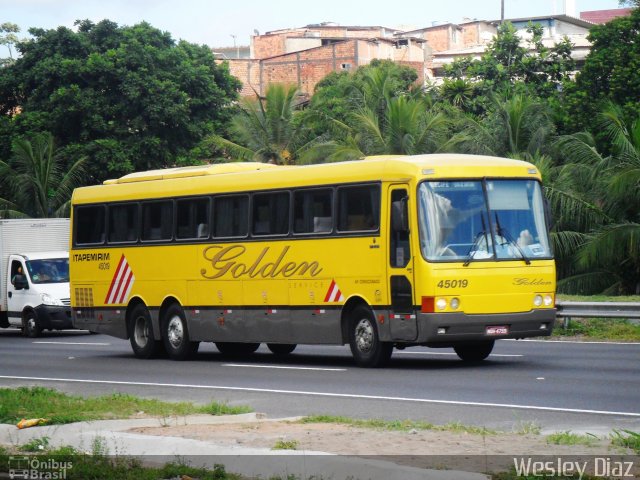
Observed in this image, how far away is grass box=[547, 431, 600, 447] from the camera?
10.1 m

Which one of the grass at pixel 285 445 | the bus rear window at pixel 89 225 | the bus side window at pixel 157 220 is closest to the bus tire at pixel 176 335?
the bus side window at pixel 157 220

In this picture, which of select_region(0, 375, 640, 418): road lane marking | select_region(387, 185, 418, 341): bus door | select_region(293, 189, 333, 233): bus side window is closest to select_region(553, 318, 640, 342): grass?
select_region(387, 185, 418, 341): bus door

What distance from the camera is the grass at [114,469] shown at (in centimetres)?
891

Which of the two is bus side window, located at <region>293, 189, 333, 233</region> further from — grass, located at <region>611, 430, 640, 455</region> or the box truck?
the box truck

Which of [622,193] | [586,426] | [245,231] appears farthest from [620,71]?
[586,426]

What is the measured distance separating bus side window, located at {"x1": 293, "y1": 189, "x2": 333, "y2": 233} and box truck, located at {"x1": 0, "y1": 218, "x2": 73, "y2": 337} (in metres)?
13.5

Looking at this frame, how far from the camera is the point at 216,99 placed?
182 ft

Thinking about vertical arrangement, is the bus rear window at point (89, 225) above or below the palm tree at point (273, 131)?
below

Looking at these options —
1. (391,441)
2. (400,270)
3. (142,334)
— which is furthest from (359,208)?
(391,441)

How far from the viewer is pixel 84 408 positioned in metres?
13.3

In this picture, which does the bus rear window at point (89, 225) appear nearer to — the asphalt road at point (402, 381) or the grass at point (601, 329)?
the asphalt road at point (402, 381)

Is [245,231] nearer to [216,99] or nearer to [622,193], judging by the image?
[622,193]

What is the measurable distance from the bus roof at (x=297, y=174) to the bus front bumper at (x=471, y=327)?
81.8 inches

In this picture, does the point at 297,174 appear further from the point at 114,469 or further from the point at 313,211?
the point at 114,469
